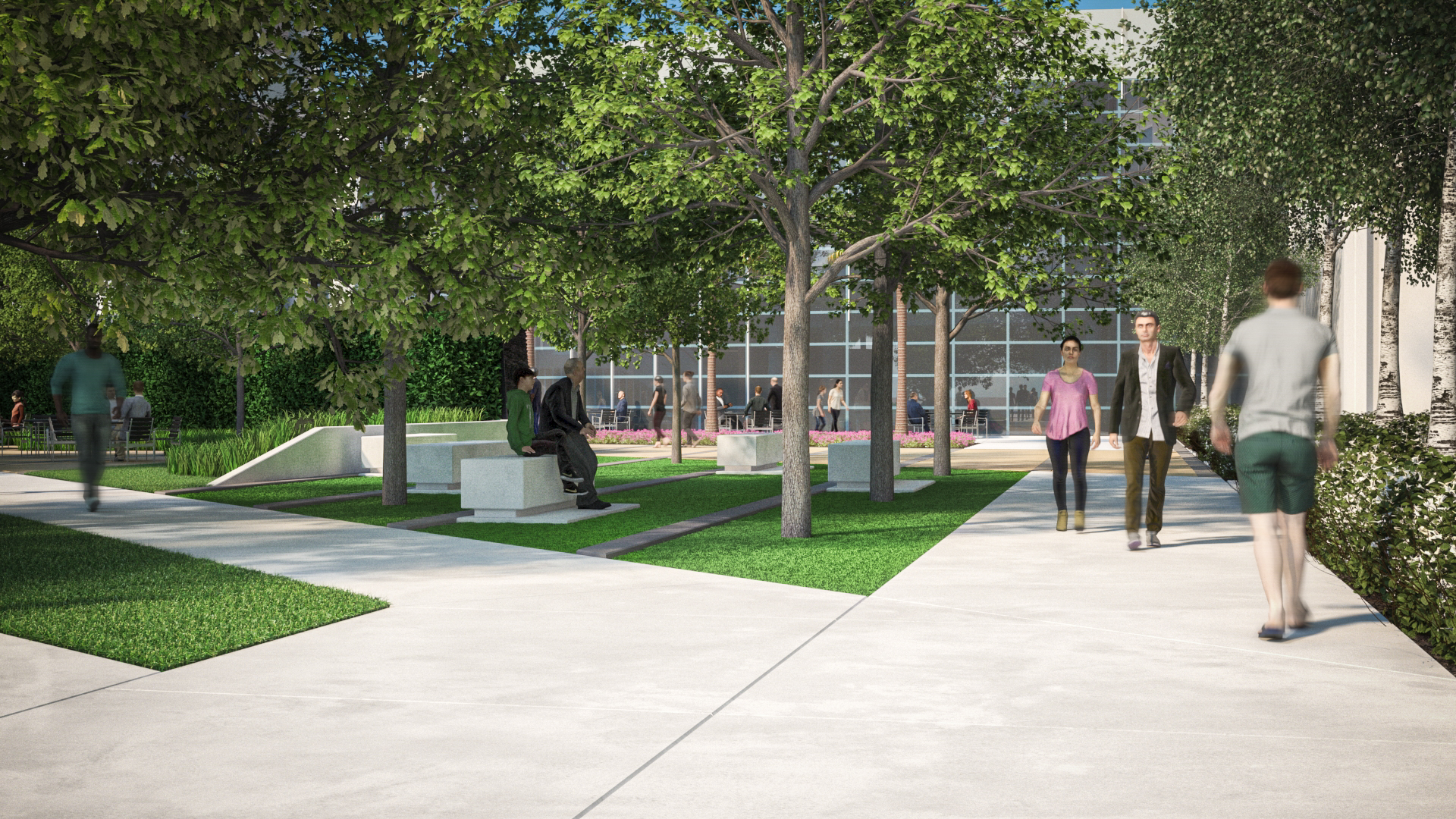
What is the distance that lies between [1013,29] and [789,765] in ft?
27.2

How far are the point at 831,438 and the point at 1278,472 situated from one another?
2807 centimetres

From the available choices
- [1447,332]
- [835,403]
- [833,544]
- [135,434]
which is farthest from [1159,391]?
[835,403]

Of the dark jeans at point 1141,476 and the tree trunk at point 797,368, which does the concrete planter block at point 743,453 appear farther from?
the dark jeans at point 1141,476

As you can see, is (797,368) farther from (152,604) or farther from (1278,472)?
(152,604)

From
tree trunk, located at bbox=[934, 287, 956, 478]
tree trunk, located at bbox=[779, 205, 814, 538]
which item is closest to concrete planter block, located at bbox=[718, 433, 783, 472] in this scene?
tree trunk, located at bbox=[934, 287, 956, 478]

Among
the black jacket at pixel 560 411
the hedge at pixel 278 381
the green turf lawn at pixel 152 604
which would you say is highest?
the hedge at pixel 278 381

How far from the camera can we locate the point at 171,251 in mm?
10453

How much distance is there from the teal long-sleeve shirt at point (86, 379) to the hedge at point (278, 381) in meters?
7.24

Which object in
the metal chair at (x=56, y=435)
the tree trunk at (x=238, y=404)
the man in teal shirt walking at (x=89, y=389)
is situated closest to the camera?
the man in teal shirt walking at (x=89, y=389)

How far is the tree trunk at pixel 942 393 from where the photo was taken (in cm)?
2069

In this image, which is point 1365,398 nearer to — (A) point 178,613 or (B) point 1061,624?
(B) point 1061,624

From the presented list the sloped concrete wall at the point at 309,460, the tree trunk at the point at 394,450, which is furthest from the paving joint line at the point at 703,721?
the sloped concrete wall at the point at 309,460

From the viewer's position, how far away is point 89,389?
13.9 meters

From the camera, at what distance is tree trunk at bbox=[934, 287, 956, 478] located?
20.7 metres
